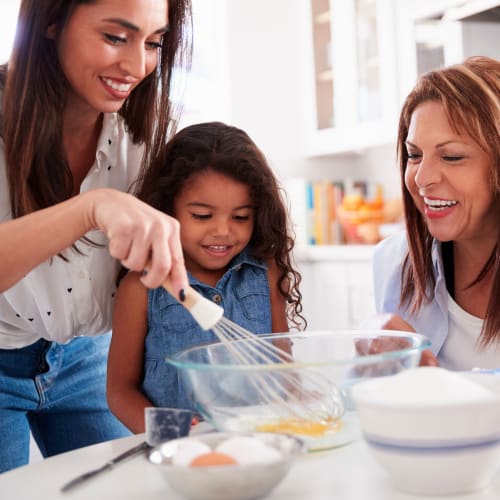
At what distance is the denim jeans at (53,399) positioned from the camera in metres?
1.37

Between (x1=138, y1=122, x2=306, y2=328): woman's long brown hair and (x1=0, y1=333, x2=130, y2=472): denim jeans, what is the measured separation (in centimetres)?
33

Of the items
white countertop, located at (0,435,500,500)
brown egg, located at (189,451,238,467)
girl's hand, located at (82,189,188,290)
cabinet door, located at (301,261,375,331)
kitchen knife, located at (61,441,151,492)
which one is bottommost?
cabinet door, located at (301,261,375,331)

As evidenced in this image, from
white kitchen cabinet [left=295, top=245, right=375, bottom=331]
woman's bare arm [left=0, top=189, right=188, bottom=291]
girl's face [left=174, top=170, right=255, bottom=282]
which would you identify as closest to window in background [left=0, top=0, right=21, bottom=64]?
white kitchen cabinet [left=295, top=245, right=375, bottom=331]

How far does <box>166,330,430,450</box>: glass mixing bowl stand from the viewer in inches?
30.0

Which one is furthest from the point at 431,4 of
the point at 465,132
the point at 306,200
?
the point at 465,132

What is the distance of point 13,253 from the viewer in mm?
1006

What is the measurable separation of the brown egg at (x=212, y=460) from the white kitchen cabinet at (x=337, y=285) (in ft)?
8.04

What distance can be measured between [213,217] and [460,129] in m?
Result: 0.47

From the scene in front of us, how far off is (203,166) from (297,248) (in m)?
2.22

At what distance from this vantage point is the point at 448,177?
1404mm

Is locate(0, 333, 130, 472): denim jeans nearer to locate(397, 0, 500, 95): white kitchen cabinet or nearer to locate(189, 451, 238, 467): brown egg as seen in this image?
locate(189, 451, 238, 467): brown egg

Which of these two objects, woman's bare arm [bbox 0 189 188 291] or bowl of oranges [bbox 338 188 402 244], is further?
bowl of oranges [bbox 338 188 402 244]

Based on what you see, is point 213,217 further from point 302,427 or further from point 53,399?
point 302,427

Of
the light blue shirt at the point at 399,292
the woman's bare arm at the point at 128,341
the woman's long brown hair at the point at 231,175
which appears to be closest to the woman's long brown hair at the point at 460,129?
the light blue shirt at the point at 399,292
